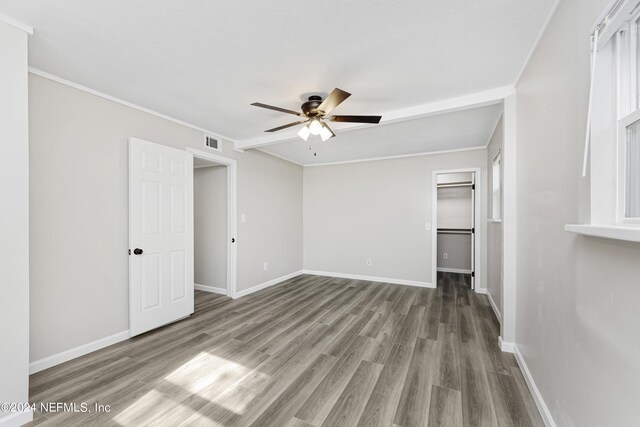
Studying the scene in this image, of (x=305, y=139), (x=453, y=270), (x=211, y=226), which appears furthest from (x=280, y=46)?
Answer: (x=453, y=270)

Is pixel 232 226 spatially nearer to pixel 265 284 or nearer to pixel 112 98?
pixel 265 284

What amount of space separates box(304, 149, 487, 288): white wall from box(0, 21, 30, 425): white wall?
4574 millimetres

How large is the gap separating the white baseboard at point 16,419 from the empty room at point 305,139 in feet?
0.09

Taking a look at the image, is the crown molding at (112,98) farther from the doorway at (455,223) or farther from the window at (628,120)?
the doorway at (455,223)

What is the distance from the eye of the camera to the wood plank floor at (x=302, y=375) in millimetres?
1727

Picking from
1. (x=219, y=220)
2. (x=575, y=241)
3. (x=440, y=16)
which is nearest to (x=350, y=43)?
(x=440, y=16)

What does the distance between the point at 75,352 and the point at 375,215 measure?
15.1 ft

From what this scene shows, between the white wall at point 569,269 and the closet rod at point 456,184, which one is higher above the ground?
the closet rod at point 456,184

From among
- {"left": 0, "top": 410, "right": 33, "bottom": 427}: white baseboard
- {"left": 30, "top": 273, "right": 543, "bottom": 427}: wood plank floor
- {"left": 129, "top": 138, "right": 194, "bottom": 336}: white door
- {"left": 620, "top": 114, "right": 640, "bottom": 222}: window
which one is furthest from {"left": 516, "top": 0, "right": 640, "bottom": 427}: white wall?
{"left": 129, "top": 138, "right": 194, "bottom": 336}: white door

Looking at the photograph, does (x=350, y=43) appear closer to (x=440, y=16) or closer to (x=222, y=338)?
(x=440, y=16)

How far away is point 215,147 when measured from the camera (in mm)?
3875

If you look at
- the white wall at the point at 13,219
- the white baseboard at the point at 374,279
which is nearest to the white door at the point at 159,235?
the white wall at the point at 13,219

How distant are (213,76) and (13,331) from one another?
2.28m

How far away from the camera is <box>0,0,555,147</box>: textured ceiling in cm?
155
